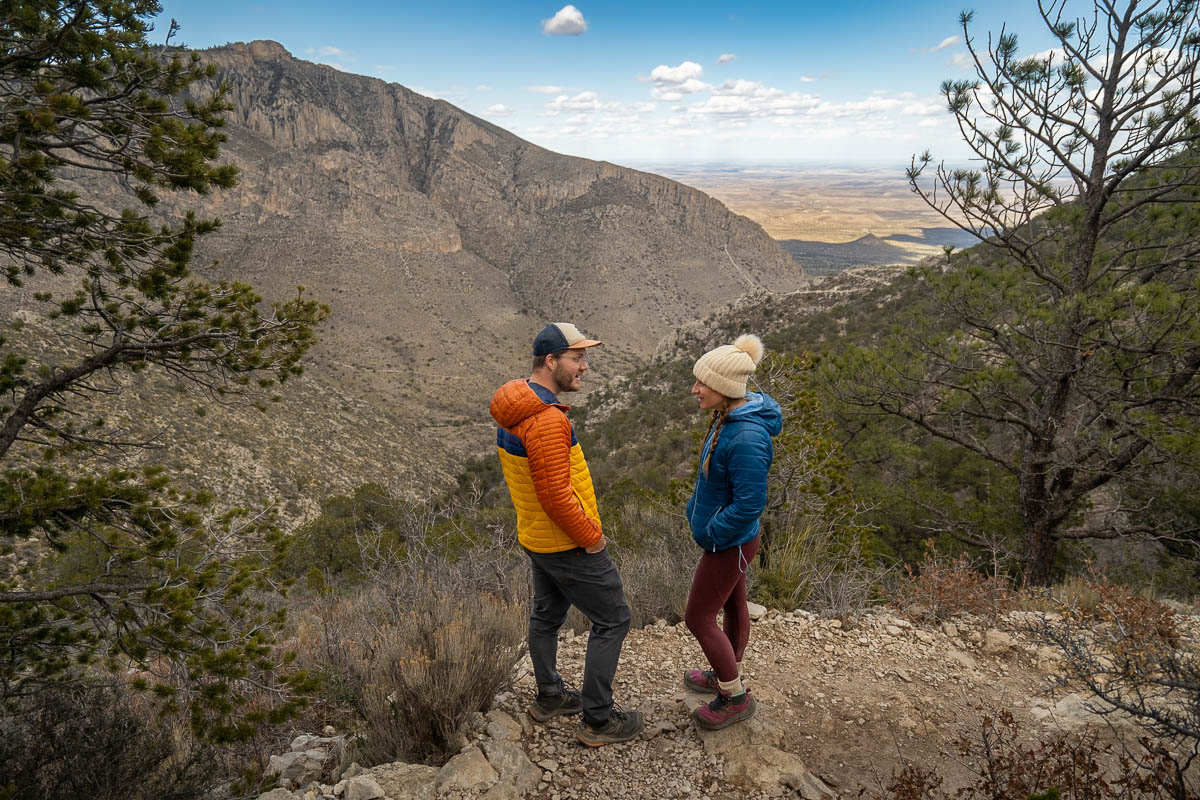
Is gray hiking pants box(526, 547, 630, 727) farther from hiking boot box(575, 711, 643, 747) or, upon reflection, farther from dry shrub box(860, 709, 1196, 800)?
dry shrub box(860, 709, 1196, 800)

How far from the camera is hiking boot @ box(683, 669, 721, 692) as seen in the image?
312cm

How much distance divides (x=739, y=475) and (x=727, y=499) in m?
0.21

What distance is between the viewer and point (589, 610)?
104 inches

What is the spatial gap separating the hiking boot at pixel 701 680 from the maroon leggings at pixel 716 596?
34cm

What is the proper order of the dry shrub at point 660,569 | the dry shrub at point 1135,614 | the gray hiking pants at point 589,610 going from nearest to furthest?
the gray hiking pants at point 589,610, the dry shrub at point 1135,614, the dry shrub at point 660,569

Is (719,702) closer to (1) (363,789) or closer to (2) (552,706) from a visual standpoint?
(2) (552,706)

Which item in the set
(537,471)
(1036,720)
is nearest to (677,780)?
(537,471)

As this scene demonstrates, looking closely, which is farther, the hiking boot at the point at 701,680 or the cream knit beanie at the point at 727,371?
the hiking boot at the point at 701,680

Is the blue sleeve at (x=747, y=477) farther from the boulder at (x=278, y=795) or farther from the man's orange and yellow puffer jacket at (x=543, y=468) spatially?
the boulder at (x=278, y=795)

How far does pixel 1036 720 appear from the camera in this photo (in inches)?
119

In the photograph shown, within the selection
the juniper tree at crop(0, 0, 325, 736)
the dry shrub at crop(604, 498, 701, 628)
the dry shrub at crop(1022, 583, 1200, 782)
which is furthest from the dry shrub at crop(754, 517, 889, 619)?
the juniper tree at crop(0, 0, 325, 736)

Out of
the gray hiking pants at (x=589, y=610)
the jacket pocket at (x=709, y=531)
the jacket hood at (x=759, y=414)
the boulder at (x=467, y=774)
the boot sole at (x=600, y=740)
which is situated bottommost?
the boot sole at (x=600, y=740)

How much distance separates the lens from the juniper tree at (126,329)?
117 inches

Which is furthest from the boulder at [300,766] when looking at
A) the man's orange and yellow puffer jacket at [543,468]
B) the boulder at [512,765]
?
the man's orange and yellow puffer jacket at [543,468]
